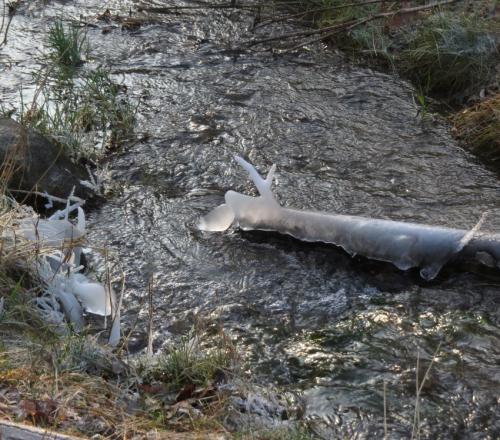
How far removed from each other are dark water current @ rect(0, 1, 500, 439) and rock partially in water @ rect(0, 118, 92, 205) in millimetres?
302

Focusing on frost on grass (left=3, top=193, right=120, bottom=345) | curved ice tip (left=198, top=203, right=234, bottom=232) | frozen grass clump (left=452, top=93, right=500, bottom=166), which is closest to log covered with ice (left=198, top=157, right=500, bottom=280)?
curved ice tip (left=198, top=203, right=234, bottom=232)

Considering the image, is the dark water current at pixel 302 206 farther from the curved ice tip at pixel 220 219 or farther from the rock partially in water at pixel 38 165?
the rock partially in water at pixel 38 165

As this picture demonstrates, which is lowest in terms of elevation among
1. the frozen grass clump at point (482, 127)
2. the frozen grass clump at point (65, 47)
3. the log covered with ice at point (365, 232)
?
the frozen grass clump at point (482, 127)

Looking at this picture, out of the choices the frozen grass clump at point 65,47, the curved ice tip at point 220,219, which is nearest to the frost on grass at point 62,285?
the curved ice tip at point 220,219

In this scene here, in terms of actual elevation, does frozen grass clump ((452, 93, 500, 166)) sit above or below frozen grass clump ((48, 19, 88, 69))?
below

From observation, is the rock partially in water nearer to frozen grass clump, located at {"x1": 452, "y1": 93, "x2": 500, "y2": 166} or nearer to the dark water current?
the dark water current

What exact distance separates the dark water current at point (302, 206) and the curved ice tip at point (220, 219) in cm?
6

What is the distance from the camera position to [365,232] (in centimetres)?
492

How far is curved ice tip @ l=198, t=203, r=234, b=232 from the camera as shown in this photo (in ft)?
17.2

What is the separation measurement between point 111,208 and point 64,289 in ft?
4.07

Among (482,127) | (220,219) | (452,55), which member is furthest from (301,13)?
(220,219)

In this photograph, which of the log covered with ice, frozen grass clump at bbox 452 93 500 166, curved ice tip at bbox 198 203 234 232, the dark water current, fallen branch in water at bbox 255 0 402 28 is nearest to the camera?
the dark water current

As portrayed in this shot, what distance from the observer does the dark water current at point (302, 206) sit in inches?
157

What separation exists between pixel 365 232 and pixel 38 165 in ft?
6.90
